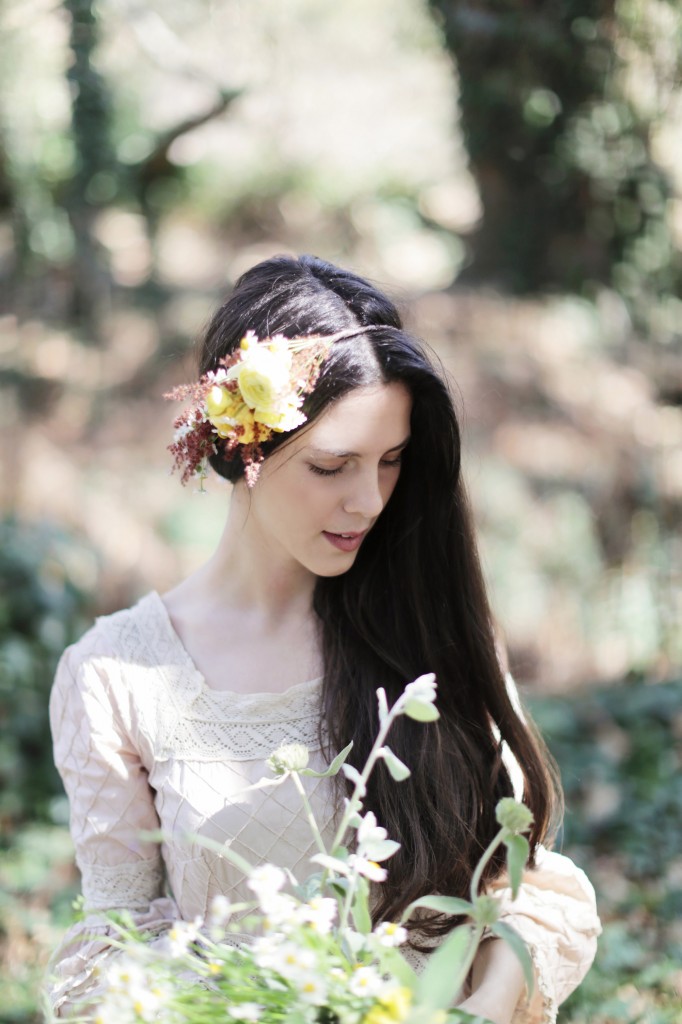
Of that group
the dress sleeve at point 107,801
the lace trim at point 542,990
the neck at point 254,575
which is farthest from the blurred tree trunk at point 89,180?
the lace trim at point 542,990

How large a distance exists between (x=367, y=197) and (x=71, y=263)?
3.38 meters

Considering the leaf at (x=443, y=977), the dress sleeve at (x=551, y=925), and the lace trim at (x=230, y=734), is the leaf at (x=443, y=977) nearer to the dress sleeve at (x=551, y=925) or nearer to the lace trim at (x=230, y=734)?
the dress sleeve at (x=551, y=925)

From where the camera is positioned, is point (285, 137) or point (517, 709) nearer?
point (517, 709)

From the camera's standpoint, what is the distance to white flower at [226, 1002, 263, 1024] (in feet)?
2.59

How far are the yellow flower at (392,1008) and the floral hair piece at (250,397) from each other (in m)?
0.77

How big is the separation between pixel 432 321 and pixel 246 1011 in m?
5.99

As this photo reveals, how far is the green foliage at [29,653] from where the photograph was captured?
3.26 m

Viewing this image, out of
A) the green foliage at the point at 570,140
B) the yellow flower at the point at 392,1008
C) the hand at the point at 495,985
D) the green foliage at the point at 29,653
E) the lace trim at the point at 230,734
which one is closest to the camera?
the yellow flower at the point at 392,1008

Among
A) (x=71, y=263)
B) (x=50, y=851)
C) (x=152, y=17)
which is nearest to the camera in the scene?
(x=50, y=851)

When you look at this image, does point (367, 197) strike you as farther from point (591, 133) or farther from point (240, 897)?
point (240, 897)

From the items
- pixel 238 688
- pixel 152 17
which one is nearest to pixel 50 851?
pixel 238 688

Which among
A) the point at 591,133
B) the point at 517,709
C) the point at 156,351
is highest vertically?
the point at 591,133

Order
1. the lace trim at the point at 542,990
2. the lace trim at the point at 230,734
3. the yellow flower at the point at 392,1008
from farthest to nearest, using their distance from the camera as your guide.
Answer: the lace trim at the point at 230,734
the lace trim at the point at 542,990
the yellow flower at the point at 392,1008

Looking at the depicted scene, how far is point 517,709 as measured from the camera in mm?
1581
